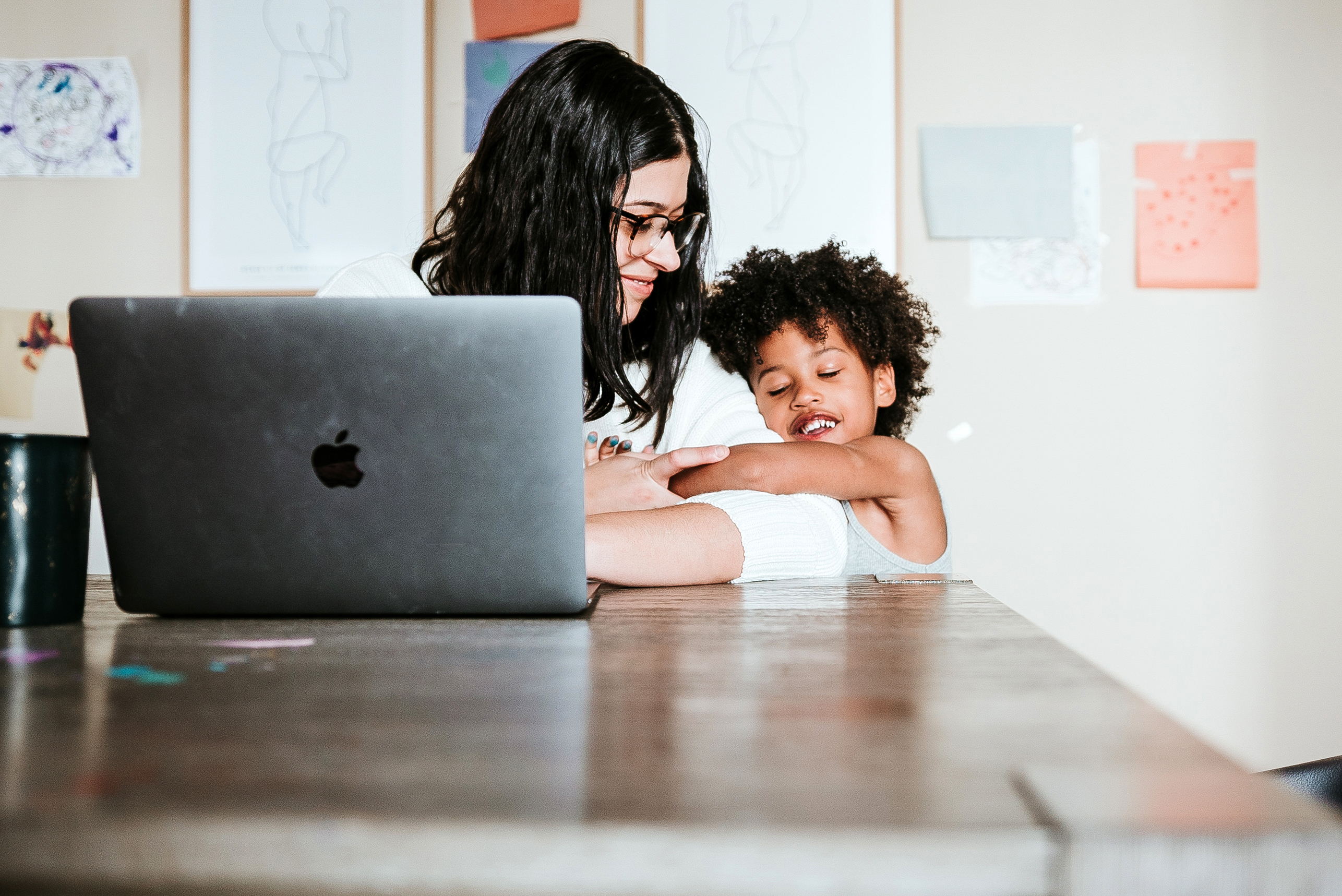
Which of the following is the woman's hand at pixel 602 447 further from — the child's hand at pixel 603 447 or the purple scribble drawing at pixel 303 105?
the purple scribble drawing at pixel 303 105

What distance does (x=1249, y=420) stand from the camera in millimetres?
1964

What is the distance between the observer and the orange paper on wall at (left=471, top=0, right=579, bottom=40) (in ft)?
6.66

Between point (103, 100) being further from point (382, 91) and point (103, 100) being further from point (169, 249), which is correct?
point (382, 91)

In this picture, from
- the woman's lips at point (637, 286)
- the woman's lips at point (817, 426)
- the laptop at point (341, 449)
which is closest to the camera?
the laptop at point (341, 449)

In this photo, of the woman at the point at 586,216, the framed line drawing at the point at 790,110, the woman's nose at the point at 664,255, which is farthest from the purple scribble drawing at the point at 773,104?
the woman's nose at the point at 664,255

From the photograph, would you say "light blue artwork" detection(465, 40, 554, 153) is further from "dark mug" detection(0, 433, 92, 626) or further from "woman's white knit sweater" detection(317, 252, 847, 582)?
"dark mug" detection(0, 433, 92, 626)

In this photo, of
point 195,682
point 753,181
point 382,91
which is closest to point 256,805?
point 195,682

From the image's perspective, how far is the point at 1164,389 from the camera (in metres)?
1.97

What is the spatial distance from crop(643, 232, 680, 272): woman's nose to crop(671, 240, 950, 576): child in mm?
340

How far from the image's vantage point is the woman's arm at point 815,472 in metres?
1.17

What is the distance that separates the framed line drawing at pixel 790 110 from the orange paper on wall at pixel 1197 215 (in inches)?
21.8

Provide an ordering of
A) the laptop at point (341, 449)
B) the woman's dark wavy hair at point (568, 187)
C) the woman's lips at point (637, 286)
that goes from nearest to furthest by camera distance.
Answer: the laptop at point (341, 449) → the woman's dark wavy hair at point (568, 187) → the woman's lips at point (637, 286)

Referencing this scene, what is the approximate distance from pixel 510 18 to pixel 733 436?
1.24 m

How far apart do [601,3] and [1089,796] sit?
2106 millimetres
